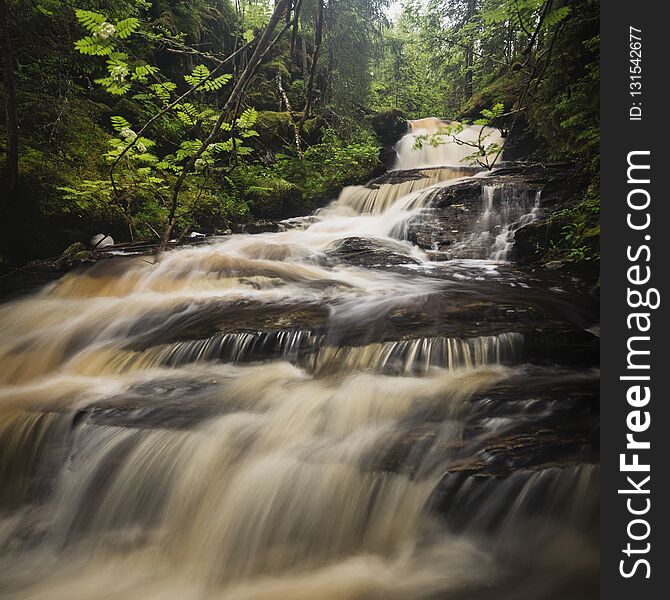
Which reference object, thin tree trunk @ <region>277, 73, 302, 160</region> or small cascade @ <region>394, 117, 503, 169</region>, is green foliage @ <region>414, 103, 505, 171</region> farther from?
small cascade @ <region>394, 117, 503, 169</region>

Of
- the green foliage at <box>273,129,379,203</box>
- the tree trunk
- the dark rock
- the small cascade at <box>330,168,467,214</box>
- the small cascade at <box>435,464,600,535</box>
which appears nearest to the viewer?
the small cascade at <box>435,464,600,535</box>

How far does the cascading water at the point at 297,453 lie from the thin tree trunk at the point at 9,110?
2.32 metres

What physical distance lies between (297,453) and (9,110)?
5999 millimetres

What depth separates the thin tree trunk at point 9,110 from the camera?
5.21 meters

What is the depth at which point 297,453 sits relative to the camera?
9.75 ft

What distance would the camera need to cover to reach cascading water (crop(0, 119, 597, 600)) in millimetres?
2312

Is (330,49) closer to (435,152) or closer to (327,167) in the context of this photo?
(327,167)

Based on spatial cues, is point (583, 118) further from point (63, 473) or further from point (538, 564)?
point (63, 473)

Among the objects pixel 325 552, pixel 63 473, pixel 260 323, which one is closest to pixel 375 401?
pixel 325 552

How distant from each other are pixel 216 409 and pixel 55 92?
7.61 meters

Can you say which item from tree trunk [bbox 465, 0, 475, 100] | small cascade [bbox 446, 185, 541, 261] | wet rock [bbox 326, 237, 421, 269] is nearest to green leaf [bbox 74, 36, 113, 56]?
wet rock [bbox 326, 237, 421, 269]

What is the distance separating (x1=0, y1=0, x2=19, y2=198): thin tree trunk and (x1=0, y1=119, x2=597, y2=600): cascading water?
232 centimetres

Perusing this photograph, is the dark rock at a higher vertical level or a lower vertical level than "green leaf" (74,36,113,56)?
higher

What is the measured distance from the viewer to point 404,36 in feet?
94.7
